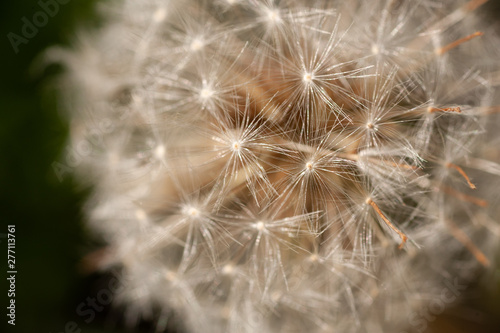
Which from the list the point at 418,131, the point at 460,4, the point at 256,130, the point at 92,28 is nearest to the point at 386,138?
the point at 418,131

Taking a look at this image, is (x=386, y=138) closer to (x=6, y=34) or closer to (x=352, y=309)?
(x=352, y=309)

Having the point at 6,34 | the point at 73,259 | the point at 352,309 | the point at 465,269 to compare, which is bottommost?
the point at 352,309

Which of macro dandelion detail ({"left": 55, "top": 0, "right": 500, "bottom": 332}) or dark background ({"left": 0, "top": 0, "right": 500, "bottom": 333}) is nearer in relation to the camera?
macro dandelion detail ({"left": 55, "top": 0, "right": 500, "bottom": 332})

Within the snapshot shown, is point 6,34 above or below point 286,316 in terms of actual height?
above

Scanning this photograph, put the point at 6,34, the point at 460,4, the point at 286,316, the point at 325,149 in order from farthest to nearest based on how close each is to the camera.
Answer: the point at 6,34, the point at 286,316, the point at 460,4, the point at 325,149

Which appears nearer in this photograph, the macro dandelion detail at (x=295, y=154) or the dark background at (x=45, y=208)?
the macro dandelion detail at (x=295, y=154)
